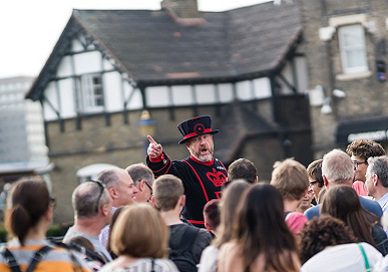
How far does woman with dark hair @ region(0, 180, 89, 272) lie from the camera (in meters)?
6.92

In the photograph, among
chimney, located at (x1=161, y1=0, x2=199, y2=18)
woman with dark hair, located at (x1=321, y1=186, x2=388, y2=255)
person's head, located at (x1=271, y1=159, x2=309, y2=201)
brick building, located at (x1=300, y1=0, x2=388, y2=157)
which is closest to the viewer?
woman with dark hair, located at (x1=321, y1=186, x2=388, y2=255)

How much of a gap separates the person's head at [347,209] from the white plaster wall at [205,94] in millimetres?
27925

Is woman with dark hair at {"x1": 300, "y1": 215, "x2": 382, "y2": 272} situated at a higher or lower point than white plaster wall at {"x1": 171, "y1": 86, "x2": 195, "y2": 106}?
lower

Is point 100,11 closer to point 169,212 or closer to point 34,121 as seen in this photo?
point 169,212

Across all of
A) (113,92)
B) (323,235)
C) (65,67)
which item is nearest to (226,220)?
(323,235)

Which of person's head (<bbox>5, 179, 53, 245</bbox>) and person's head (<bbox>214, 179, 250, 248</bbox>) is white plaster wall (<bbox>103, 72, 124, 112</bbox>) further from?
person's head (<bbox>214, 179, 250, 248</bbox>)

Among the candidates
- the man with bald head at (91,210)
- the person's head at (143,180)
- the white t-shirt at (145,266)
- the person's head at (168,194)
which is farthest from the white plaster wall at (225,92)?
the white t-shirt at (145,266)

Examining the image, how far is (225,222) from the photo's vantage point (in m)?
6.95

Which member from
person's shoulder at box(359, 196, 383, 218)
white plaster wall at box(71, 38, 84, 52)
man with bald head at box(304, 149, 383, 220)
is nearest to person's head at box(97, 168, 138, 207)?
man with bald head at box(304, 149, 383, 220)

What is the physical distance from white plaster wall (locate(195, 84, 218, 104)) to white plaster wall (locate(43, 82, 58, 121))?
486cm

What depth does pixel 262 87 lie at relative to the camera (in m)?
35.9

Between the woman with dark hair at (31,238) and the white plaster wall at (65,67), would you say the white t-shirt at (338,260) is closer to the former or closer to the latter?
the woman with dark hair at (31,238)

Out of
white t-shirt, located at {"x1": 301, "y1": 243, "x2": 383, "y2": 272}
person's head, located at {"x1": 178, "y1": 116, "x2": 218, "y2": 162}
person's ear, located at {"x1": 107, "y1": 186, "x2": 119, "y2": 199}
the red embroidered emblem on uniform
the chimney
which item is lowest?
white t-shirt, located at {"x1": 301, "y1": 243, "x2": 383, "y2": 272}

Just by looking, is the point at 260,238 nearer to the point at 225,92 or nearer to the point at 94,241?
the point at 94,241
